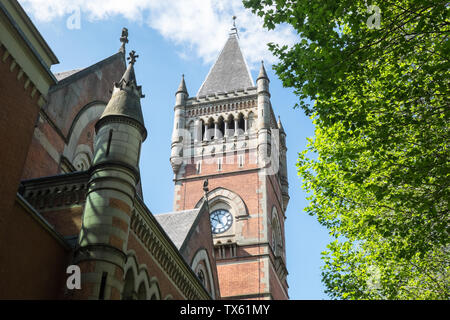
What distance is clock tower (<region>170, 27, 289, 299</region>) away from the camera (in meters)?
37.7

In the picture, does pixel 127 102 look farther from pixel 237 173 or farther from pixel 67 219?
pixel 237 173

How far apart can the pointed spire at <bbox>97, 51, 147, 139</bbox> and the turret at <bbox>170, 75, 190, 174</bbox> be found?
91.4 feet

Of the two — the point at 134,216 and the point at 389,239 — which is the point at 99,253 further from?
the point at 389,239

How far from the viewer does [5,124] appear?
37.7 ft

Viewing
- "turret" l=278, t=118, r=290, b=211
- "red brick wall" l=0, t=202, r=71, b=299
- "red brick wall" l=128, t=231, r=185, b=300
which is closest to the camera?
"red brick wall" l=0, t=202, r=71, b=299

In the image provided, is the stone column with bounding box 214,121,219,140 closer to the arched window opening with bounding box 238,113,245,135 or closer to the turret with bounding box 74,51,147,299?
the arched window opening with bounding box 238,113,245,135

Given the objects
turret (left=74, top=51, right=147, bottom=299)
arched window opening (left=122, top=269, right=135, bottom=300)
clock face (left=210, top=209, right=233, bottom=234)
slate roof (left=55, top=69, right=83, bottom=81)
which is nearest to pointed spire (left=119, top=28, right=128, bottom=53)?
slate roof (left=55, top=69, right=83, bottom=81)

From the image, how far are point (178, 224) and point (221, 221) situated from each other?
1718 cm

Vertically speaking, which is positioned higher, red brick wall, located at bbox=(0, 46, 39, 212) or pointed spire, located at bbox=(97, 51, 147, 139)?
pointed spire, located at bbox=(97, 51, 147, 139)

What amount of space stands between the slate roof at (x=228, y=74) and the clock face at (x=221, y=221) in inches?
479

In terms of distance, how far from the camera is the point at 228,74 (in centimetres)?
4984

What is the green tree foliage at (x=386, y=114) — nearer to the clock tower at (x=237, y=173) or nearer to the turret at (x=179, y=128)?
the clock tower at (x=237, y=173)
